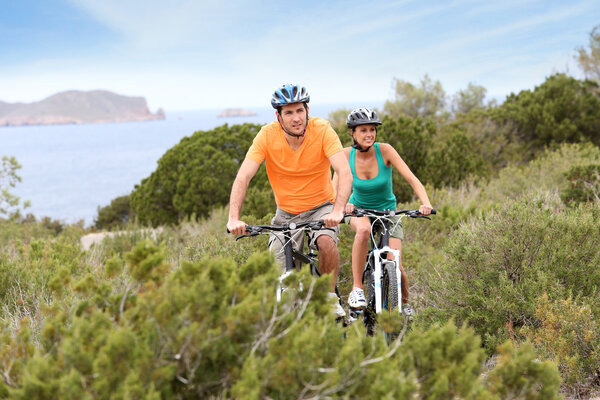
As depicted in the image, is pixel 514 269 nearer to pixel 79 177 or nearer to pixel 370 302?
pixel 370 302

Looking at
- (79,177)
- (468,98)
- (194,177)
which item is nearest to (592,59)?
(468,98)

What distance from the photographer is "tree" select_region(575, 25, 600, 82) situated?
3132 centimetres

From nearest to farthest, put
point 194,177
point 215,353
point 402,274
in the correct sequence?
point 215,353 < point 402,274 < point 194,177

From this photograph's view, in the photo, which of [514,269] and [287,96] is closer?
[287,96]

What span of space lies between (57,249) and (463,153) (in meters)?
11.7

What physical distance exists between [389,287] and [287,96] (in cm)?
184

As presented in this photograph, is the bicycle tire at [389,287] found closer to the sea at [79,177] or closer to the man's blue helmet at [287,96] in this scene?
the man's blue helmet at [287,96]

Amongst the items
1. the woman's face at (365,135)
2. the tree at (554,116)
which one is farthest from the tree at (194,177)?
the woman's face at (365,135)

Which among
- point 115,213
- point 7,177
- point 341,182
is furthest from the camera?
point 115,213

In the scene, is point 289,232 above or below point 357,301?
above

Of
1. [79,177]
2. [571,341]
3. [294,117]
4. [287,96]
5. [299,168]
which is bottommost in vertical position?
[79,177]

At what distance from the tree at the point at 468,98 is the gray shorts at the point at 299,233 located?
3688 centimetres

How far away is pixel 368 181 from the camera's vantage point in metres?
4.96

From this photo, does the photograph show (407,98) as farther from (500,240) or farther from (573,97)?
(500,240)
